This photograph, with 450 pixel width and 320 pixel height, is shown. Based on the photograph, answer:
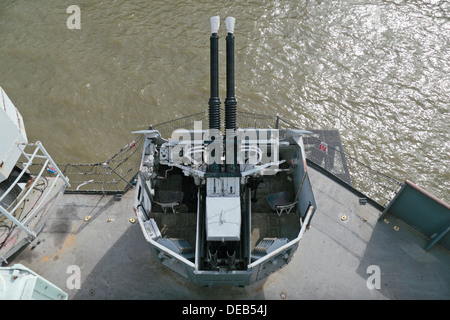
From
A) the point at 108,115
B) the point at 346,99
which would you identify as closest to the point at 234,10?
the point at 346,99

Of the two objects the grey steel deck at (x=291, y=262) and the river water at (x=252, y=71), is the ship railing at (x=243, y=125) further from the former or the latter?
the grey steel deck at (x=291, y=262)

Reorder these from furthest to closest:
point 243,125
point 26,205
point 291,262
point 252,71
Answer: point 252,71 → point 243,125 → point 26,205 → point 291,262

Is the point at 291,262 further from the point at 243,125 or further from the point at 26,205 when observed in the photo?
the point at 26,205

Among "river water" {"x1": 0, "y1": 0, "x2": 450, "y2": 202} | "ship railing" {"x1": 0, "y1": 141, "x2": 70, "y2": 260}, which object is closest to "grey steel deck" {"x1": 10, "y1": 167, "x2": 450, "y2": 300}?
"ship railing" {"x1": 0, "y1": 141, "x2": 70, "y2": 260}

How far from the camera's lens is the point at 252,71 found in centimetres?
1903

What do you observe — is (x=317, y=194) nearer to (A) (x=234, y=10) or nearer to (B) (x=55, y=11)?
(A) (x=234, y=10)

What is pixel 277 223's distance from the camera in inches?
411

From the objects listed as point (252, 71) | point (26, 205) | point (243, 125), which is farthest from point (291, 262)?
point (252, 71)

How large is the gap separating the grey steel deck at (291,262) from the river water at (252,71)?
5.19 metres

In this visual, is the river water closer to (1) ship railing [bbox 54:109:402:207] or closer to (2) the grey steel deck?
(1) ship railing [bbox 54:109:402:207]

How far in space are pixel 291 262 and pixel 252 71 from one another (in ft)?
40.8

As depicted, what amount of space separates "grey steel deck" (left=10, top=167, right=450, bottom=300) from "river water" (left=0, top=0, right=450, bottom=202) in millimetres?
5188

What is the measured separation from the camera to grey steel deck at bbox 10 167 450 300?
9508mm

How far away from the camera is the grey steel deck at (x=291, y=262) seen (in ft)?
31.2
